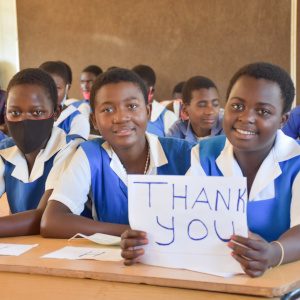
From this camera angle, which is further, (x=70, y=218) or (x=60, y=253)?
(x=70, y=218)

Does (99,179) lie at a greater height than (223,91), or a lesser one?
lesser

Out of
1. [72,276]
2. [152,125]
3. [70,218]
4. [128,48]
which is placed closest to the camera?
[72,276]

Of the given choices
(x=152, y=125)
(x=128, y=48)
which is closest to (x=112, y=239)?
(x=152, y=125)

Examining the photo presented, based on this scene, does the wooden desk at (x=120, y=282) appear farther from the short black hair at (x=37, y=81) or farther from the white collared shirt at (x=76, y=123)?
the white collared shirt at (x=76, y=123)

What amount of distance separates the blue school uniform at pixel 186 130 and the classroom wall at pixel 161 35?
8.45ft

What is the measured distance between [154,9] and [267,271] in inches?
215

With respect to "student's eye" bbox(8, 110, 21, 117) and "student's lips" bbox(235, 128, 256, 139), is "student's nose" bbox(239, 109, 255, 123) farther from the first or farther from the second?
"student's eye" bbox(8, 110, 21, 117)

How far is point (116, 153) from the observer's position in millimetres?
1891

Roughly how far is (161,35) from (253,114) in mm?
4886

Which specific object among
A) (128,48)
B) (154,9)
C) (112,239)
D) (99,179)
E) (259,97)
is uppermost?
(154,9)

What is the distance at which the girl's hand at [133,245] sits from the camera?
3.69 feet

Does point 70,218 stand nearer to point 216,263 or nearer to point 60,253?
point 60,253

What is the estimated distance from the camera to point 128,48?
21.1 feet

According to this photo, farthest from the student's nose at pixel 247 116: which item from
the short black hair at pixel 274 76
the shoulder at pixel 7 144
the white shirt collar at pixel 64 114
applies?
the white shirt collar at pixel 64 114
